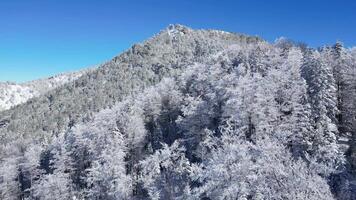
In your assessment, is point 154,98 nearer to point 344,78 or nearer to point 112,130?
point 112,130

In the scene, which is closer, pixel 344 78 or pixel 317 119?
pixel 317 119

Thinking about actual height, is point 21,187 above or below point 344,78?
below

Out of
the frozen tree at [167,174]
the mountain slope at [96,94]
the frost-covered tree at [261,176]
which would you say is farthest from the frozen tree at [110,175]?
the mountain slope at [96,94]

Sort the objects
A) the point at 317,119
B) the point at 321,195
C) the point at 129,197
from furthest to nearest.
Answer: the point at 129,197 < the point at 317,119 < the point at 321,195

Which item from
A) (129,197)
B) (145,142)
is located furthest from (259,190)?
(145,142)

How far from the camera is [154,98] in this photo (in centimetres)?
8925

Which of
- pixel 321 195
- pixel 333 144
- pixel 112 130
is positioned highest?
pixel 112 130

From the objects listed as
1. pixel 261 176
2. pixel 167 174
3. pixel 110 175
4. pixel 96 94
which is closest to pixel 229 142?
pixel 261 176

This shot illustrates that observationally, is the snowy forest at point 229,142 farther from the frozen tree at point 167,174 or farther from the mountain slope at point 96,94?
the mountain slope at point 96,94

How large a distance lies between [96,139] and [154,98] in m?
18.4

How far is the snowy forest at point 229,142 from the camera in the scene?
3703cm

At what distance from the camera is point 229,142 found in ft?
155

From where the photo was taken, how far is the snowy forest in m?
37.0

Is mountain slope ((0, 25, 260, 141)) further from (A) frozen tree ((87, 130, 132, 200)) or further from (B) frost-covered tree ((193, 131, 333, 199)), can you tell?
(B) frost-covered tree ((193, 131, 333, 199))
